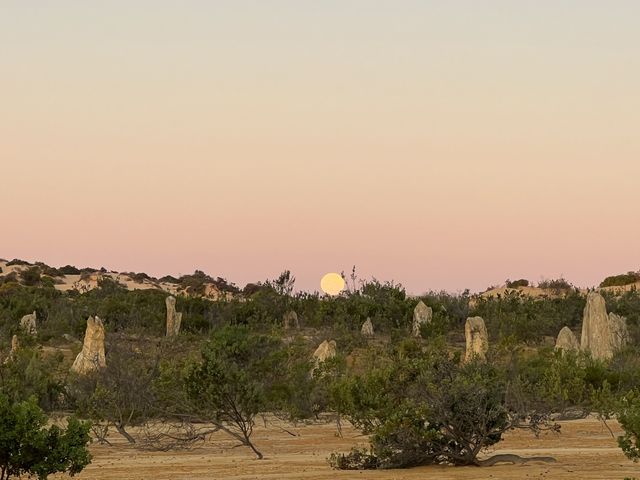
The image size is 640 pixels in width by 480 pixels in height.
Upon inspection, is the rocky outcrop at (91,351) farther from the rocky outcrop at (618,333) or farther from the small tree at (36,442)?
the small tree at (36,442)

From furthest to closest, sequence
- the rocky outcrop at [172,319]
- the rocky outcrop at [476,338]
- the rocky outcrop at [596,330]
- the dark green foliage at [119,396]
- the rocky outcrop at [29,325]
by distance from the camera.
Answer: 1. the rocky outcrop at [172,319]
2. the rocky outcrop at [29,325]
3. the rocky outcrop at [596,330]
4. the rocky outcrop at [476,338]
5. the dark green foliage at [119,396]

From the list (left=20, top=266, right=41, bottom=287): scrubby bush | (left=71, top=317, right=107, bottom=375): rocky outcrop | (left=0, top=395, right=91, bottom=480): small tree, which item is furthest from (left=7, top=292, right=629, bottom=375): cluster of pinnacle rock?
(left=20, top=266, right=41, bottom=287): scrubby bush

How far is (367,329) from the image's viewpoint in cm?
4084

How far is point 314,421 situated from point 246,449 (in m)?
5.50

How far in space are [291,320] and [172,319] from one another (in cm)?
539

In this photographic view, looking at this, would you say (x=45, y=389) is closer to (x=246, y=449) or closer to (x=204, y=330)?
(x=246, y=449)

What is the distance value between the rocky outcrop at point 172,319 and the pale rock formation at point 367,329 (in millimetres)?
6809

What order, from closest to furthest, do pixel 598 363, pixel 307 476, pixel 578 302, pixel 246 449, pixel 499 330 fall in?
pixel 307 476 < pixel 246 449 < pixel 598 363 < pixel 499 330 < pixel 578 302

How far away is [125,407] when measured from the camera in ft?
75.7

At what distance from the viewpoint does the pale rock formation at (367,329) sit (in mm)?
40406

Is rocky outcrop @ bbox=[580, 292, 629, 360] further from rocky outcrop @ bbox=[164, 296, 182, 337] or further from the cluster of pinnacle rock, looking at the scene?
rocky outcrop @ bbox=[164, 296, 182, 337]

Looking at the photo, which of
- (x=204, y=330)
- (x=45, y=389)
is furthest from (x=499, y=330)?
(x=45, y=389)

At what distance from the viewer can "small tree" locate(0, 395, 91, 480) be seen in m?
11.8

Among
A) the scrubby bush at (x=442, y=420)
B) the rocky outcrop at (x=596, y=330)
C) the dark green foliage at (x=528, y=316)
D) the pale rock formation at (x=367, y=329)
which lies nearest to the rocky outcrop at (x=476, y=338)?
the rocky outcrop at (x=596, y=330)
